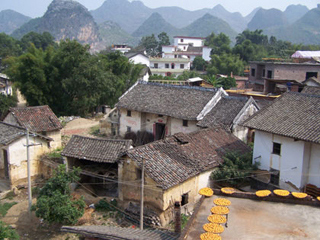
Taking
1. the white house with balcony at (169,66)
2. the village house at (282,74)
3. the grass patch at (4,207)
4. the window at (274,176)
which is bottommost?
the grass patch at (4,207)

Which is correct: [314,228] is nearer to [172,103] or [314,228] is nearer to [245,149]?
[245,149]

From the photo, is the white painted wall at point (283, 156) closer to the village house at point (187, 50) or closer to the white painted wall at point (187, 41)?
the village house at point (187, 50)

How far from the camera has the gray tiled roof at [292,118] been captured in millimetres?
16234

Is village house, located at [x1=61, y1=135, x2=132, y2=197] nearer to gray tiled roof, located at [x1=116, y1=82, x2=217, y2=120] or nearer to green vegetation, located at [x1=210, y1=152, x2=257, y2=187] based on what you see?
green vegetation, located at [x1=210, y1=152, x2=257, y2=187]

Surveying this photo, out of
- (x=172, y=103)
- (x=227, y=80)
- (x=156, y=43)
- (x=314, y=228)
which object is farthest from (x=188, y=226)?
(x=156, y=43)

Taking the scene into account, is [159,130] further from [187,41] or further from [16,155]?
[187,41]

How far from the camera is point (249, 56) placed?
6216 centimetres

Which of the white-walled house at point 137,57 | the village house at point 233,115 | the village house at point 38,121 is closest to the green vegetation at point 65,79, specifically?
the village house at point 38,121

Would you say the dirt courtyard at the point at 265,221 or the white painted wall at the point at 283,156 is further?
the white painted wall at the point at 283,156

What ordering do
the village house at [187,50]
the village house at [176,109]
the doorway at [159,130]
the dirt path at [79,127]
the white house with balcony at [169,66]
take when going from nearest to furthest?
the village house at [176,109] → the doorway at [159,130] → the dirt path at [79,127] → the white house with balcony at [169,66] → the village house at [187,50]

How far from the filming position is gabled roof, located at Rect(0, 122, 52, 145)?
20.2 meters

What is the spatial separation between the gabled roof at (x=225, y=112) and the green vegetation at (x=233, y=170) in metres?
4.43

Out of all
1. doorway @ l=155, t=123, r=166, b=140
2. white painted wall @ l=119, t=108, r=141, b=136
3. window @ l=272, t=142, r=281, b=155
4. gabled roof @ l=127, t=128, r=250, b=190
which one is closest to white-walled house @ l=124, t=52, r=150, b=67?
white painted wall @ l=119, t=108, r=141, b=136

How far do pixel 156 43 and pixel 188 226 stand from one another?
72.6 metres
